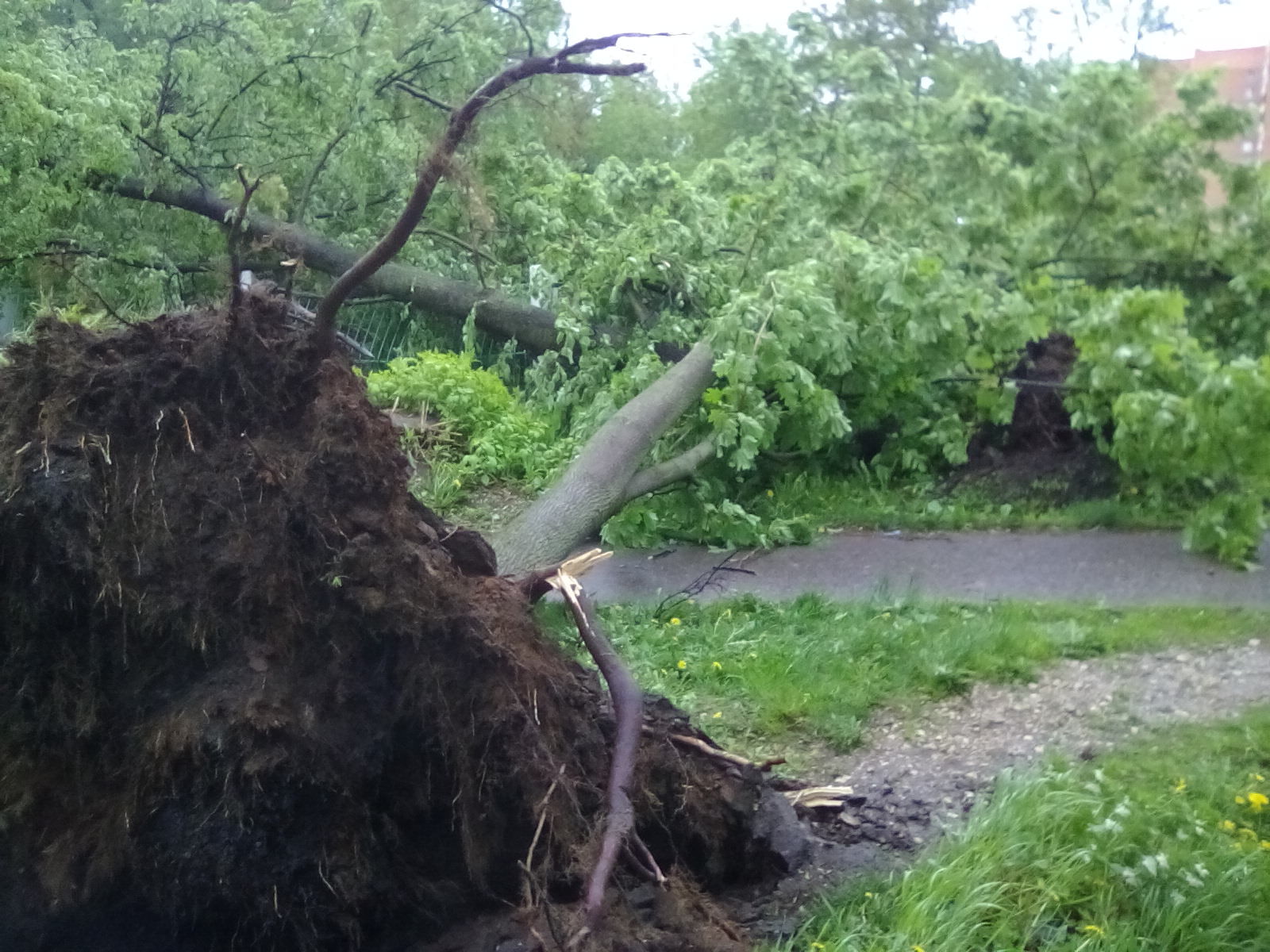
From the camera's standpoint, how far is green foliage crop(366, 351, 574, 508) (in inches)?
332

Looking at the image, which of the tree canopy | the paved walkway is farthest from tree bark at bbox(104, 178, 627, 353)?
the paved walkway

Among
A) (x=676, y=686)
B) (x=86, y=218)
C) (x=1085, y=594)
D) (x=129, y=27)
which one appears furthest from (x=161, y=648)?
(x=129, y=27)

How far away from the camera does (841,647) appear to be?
4.99 m

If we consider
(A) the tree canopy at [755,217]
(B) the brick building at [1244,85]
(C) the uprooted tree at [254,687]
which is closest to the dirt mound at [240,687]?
(C) the uprooted tree at [254,687]

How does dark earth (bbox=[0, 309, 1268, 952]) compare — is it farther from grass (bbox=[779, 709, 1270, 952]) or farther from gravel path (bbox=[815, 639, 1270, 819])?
gravel path (bbox=[815, 639, 1270, 819])

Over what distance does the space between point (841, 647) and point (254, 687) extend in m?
2.86

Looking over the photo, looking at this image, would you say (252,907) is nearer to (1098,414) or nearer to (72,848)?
(72,848)

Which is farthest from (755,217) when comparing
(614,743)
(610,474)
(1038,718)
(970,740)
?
(614,743)

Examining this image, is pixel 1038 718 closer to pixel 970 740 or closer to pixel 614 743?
pixel 970 740

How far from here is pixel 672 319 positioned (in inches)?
317

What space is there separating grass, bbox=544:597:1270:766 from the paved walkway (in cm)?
32

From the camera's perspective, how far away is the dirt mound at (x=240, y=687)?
8.82ft

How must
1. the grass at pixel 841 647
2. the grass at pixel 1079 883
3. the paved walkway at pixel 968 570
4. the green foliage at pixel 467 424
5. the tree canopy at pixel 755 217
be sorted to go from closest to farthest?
the grass at pixel 1079 883
the grass at pixel 841 647
the paved walkway at pixel 968 570
the tree canopy at pixel 755 217
the green foliage at pixel 467 424

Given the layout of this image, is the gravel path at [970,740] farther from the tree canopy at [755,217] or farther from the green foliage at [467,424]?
the green foliage at [467,424]
